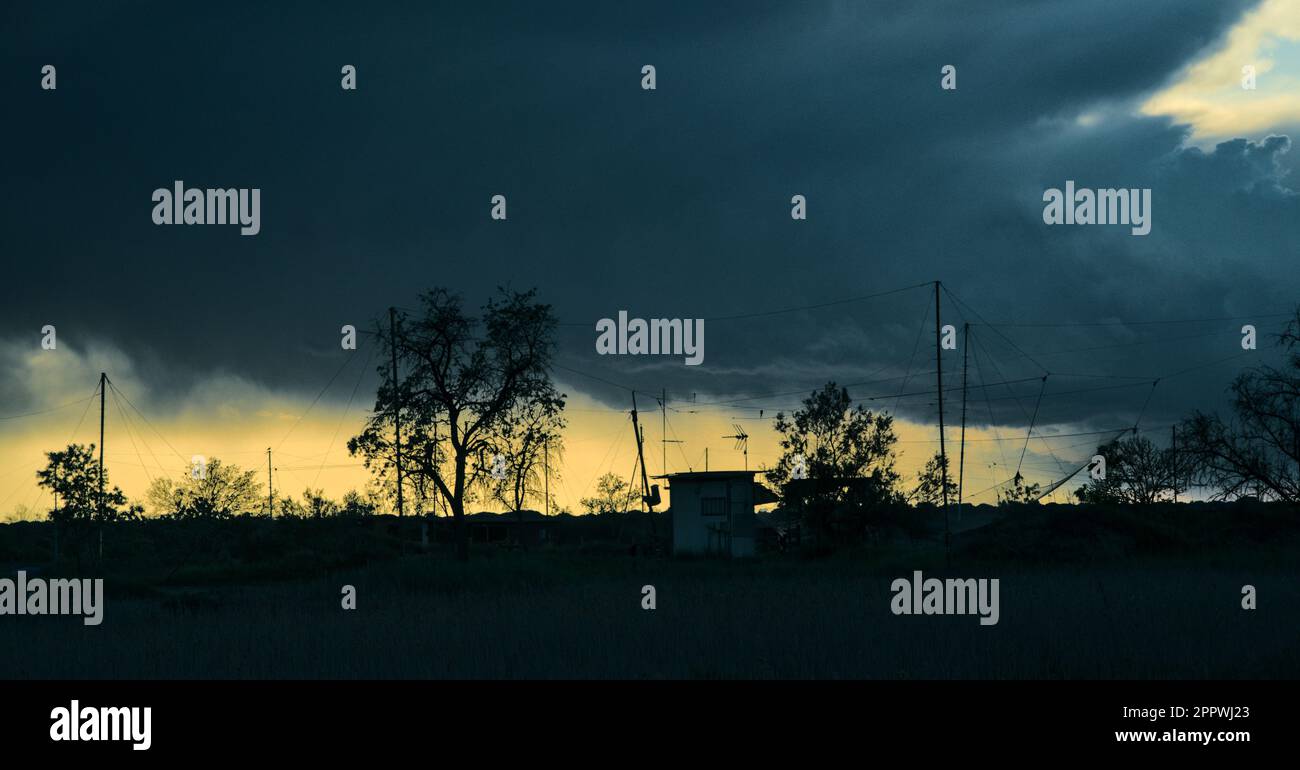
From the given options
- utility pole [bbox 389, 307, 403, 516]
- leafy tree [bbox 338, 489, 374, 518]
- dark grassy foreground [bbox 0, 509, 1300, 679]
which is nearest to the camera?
dark grassy foreground [bbox 0, 509, 1300, 679]

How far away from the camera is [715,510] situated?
7131 cm

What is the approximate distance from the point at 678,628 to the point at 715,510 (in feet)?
164

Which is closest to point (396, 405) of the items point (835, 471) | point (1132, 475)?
point (835, 471)

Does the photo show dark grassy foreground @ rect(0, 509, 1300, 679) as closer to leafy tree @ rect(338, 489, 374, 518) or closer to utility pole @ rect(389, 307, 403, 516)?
utility pole @ rect(389, 307, 403, 516)

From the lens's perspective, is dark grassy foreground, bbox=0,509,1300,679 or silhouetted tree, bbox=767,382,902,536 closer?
dark grassy foreground, bbox=0,509,1300,679

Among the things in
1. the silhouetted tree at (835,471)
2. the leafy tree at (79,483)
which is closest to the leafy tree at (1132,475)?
the silhouetted tree at (835,471)

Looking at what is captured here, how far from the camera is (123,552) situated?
250 feet

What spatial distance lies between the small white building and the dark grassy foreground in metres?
25.9

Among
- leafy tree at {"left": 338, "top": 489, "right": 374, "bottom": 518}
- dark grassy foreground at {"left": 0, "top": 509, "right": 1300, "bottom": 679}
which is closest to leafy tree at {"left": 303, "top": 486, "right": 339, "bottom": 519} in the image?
leafy tree at {"left": 338, "top": 489, "right": 374, "bottom": 518}

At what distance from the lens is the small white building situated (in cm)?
6988

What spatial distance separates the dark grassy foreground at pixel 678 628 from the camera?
54.3ft

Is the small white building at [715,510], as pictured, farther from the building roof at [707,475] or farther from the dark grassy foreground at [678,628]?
the dark grassy foreground at [678,628]
